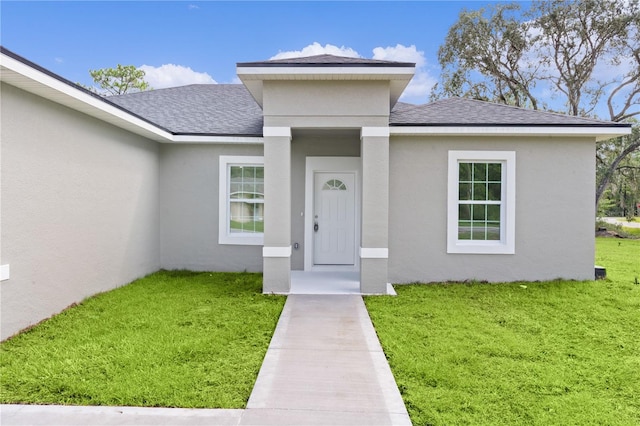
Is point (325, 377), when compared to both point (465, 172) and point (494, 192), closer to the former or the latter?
point (465, 172)

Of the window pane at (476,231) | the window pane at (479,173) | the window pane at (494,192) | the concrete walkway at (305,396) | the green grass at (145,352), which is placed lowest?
the concrete walkway at (305,396)

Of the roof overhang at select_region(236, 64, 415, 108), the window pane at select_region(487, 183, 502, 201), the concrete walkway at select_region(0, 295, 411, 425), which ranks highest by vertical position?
the roof overhang at select_region(236, 64, 415, 108)

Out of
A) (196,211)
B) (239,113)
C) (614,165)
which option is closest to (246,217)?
(196,211)

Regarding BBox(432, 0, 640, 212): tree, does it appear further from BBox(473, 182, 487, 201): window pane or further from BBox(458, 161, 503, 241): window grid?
BBox(473, 182, 487, 201): window pane

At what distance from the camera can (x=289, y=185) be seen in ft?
23.6

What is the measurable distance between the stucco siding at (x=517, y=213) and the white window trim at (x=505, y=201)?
0.37ft

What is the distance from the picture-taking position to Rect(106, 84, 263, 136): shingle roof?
369 inches

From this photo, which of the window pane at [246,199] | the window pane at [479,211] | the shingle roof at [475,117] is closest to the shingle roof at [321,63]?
the shingle roof at [475,117]

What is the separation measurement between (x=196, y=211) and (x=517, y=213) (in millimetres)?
7547

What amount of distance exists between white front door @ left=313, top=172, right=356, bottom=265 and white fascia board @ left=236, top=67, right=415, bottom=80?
10.6ft

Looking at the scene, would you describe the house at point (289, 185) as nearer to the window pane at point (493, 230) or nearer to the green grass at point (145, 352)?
the window pane at point (493, 230)

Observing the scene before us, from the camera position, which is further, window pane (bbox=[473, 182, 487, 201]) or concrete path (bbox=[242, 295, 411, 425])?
window pane (bbox=[473, 182, 487, 201])

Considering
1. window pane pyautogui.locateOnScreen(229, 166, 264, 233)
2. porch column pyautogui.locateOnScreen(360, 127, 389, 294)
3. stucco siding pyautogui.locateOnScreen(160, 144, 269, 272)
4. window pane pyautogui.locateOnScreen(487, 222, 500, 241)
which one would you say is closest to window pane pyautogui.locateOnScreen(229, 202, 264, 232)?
window pane pyautogui.locateOnScreen(229, 166, 264, 233)

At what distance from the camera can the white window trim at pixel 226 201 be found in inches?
366
